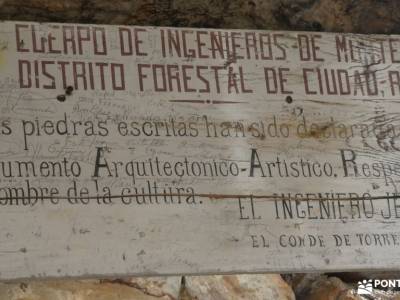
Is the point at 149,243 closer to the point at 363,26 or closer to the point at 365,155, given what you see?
the point at 365,155

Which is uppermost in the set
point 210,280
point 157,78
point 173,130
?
point 157,78

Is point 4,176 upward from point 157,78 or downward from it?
downward

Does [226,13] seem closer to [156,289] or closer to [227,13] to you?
[227,13]

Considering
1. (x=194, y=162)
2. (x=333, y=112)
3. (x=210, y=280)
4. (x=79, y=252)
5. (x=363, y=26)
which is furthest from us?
(x=210, y=280)

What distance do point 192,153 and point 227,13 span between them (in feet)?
1.78

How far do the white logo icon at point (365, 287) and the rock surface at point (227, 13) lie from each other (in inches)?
63.6

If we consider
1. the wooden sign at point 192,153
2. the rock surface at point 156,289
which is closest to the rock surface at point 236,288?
the rock surface at point 156,289

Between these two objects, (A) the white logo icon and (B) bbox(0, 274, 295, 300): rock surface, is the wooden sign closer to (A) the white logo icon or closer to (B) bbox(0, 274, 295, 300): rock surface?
(B) bbox(0, 274, 295, 300): rock surface

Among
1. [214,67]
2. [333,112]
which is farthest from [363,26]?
[214,67]

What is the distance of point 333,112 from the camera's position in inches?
110

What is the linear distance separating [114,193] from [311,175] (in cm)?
60

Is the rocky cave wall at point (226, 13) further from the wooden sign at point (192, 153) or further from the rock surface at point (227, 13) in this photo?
the wooden sign at point (192, 153)

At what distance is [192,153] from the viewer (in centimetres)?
263

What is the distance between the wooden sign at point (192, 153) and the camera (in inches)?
97.7
